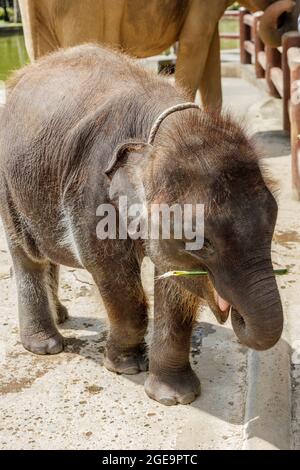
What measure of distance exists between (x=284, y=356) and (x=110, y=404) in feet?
2.65

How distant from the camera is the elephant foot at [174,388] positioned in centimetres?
316

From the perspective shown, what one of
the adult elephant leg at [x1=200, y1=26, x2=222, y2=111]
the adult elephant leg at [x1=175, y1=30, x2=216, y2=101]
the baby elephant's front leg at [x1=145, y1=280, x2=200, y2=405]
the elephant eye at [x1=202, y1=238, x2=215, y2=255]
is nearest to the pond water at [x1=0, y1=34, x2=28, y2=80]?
the adult elephant leg at [x1=200, y1=26, x2=222, y2=111]

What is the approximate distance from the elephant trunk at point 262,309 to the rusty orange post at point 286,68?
14.9 ft

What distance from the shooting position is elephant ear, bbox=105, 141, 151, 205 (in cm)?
261

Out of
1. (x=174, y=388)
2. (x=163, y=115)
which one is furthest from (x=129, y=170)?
(x=174, y=388)

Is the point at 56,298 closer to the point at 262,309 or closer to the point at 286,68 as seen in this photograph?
the point at 262,309

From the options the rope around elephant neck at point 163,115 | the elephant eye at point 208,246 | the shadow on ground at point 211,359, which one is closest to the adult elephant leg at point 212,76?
the shadow on ground at point 211,359

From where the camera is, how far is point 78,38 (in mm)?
5332

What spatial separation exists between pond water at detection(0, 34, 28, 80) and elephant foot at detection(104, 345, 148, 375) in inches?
407

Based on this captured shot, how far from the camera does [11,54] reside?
18500 millimetres

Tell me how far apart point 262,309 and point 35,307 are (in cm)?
155
